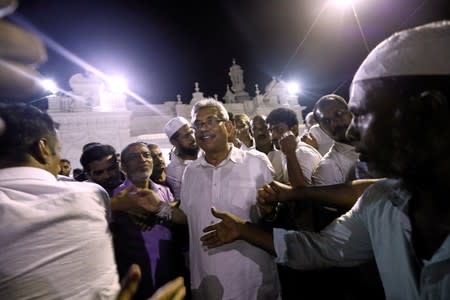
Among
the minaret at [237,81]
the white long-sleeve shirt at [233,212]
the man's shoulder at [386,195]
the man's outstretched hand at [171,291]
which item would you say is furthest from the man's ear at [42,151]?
the minaret at [237,81]

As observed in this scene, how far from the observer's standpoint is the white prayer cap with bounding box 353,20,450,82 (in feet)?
3.61

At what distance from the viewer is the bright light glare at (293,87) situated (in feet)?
76.7

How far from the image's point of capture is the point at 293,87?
23734mm

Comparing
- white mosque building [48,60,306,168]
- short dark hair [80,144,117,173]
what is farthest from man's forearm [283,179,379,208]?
Result: white mosque building [48,60,306,168]

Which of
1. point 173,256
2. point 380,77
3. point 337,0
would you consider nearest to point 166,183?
point 173,256

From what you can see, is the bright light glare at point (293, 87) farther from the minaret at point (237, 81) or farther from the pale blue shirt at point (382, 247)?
the pale blue shirt at point (382, 247)

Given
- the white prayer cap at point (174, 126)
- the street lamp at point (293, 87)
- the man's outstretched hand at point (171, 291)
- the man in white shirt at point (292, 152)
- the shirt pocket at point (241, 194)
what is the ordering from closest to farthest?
1. the man's outstretched hand at point (171, 291)
2. the shirt pocket at point (241, 194)
3. the man in white shirt at point (292, 152)
4. the white prayer cap at point (174, 126)
5. the street lamp at point (293, 87)

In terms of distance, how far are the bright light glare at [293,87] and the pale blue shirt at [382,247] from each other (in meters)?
23.1

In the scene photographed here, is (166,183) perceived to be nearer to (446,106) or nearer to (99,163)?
(99,163)

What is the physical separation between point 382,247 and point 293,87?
2398cm

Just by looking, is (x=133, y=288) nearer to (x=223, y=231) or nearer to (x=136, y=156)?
(x=223, y=231)

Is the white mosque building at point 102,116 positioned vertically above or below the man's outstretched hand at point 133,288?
above

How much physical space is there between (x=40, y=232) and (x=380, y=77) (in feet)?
5.89

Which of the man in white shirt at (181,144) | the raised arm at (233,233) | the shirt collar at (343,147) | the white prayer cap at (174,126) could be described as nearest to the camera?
the raised arm at (233,233)
